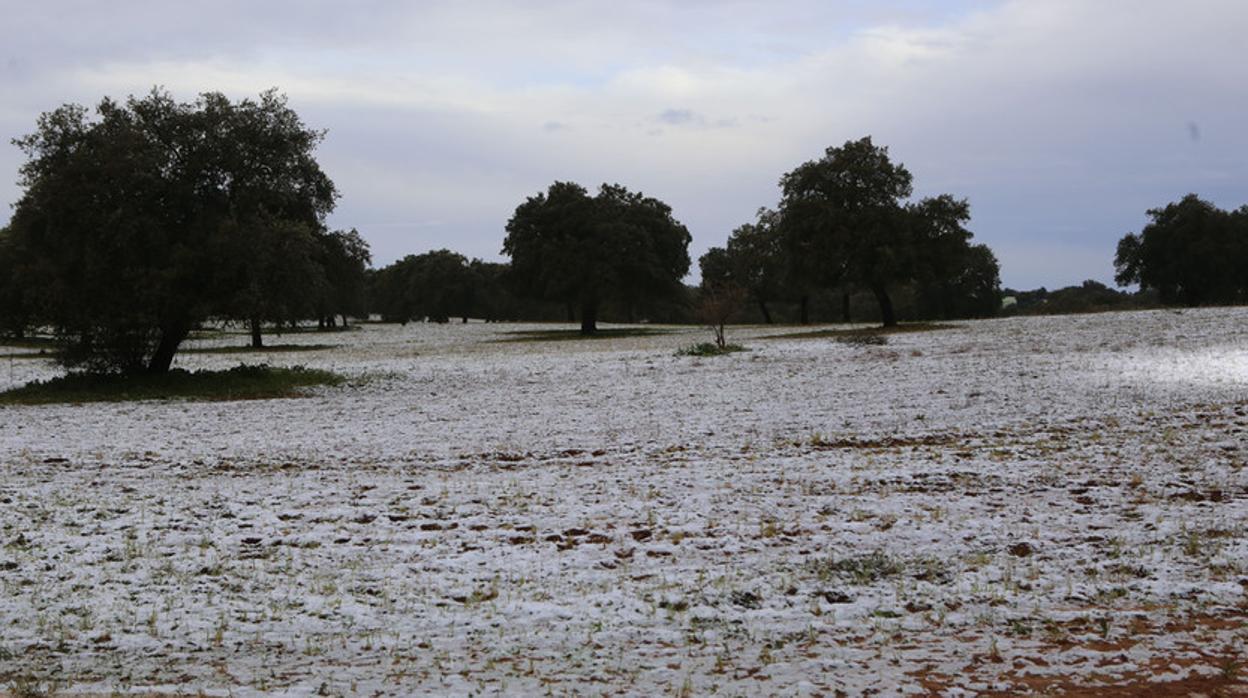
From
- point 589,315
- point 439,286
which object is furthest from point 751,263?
point 439,286

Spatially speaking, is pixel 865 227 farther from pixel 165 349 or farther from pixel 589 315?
pixel 165 349

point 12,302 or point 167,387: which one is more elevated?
point 12,302

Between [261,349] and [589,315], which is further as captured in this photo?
[589,315]

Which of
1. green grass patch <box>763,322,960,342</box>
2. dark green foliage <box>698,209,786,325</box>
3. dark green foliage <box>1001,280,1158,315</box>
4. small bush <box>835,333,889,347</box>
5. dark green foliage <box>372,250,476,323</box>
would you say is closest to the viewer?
small bush <box>835,333,889,347</box>

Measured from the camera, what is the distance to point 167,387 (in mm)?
29203

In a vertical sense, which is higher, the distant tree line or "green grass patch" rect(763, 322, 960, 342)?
the distant tree line

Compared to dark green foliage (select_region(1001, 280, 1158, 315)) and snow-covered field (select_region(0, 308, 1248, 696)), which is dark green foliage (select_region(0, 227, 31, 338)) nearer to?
snow-covered field (select_region(0, 308, 1248, 696))

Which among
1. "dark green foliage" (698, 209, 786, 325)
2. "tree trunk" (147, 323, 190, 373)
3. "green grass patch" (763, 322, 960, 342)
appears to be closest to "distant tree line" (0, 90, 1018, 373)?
"tree trunk" (147, 323, 190, 373)

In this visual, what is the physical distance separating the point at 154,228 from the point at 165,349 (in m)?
5.34

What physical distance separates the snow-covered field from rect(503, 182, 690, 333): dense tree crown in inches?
1642

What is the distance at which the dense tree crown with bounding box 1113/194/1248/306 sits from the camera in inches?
2552

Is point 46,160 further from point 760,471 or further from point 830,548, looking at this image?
point 830,548

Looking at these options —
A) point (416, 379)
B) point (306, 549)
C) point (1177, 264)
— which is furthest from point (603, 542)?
point (1177, 264)

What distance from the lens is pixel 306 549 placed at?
10.1 m
